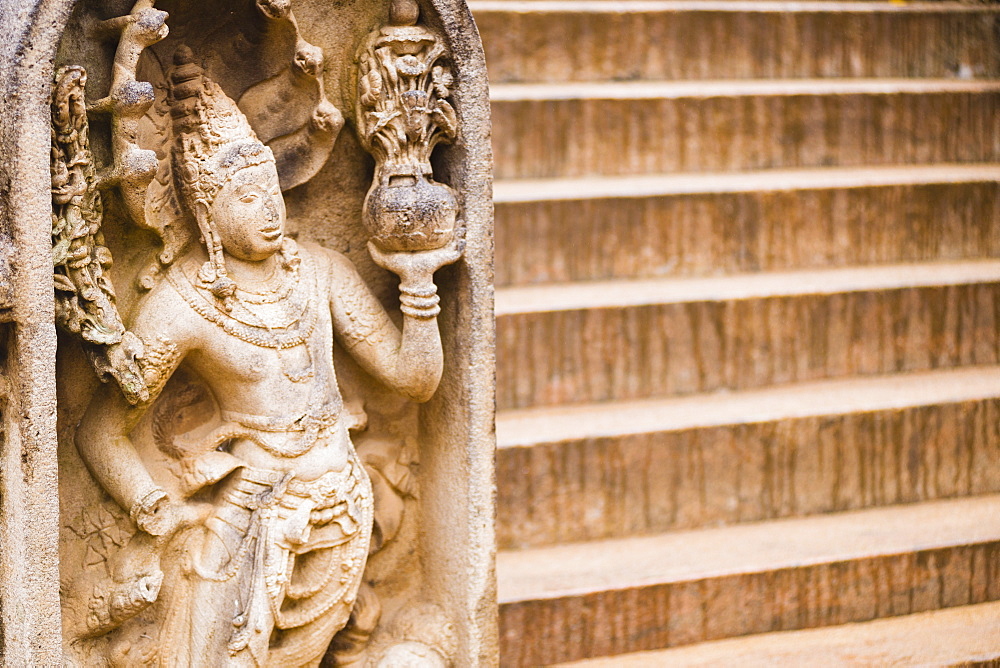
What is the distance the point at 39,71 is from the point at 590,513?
91.6 inches

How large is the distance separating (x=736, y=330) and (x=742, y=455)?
18.5 inches

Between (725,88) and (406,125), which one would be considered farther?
(725,88)

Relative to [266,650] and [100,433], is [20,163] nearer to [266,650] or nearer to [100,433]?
[100,433]

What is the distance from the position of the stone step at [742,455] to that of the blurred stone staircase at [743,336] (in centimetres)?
1

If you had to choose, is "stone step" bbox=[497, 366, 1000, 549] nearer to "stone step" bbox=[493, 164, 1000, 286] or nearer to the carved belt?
"stone step" bbox=[493, 164, 1000, 286]

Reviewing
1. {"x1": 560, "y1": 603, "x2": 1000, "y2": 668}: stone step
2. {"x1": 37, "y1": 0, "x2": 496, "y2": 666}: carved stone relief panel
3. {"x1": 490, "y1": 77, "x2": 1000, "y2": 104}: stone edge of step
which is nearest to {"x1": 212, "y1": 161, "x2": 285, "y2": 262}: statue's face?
{"x1": 37, "y1": 0, "x2": 496, "y2": 666}: carved stone relief panel

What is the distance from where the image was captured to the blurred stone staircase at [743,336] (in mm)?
4152

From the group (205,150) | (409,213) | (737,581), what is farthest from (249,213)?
(737,581)

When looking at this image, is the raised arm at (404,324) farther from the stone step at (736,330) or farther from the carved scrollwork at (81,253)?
the stone step at (736,330)

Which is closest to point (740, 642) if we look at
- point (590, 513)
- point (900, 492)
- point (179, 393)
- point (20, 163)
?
point (590, 513)

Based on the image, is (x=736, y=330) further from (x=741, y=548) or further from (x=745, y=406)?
(x=741, y=548)

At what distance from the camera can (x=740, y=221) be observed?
4.84 meters

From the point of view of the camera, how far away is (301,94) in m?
3.20

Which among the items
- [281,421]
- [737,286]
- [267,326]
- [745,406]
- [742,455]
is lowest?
[742,455]
